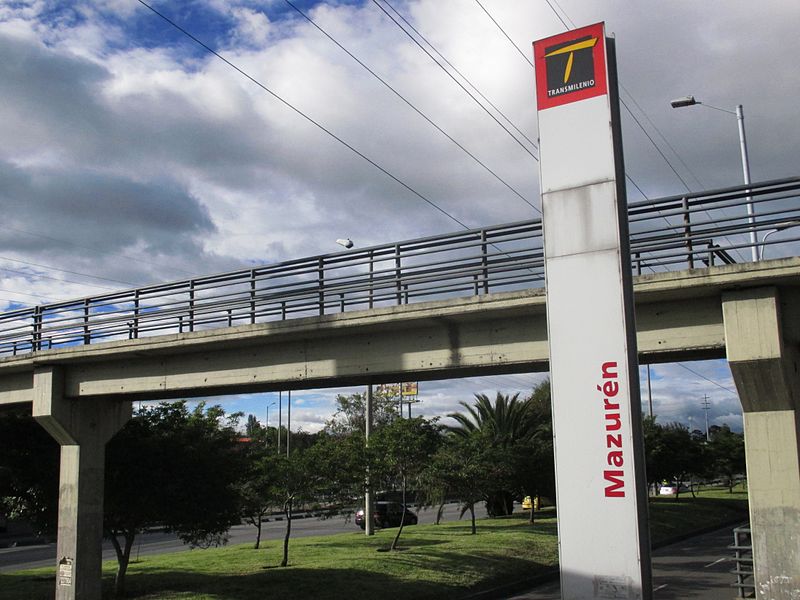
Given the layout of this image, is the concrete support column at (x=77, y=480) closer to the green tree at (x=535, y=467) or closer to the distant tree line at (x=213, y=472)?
the distant tree line at (x=213, y=472)

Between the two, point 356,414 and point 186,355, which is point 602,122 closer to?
point 186,355

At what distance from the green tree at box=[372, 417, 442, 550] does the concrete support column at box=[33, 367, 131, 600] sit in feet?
29.3

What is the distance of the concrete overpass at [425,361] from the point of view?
11.2 meters

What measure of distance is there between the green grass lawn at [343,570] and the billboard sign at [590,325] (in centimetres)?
1058

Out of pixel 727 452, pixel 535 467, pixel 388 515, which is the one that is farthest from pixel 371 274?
pixel 727 452

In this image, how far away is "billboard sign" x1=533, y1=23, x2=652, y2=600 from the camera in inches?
299

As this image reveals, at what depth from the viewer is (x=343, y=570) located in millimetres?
19906

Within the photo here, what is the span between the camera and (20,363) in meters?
18.9

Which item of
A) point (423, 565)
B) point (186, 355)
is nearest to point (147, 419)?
point (186, 355)

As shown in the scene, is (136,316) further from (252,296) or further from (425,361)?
(425,361)

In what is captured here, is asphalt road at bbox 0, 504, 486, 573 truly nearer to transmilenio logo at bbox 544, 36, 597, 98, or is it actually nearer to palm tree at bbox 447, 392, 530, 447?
palm tree at bbox 447, 392, 530, 447

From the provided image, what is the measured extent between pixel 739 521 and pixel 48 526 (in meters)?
37.4

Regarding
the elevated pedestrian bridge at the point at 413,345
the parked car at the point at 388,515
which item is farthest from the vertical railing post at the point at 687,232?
the parked car at the point at 388,515

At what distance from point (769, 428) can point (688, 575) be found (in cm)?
1163
